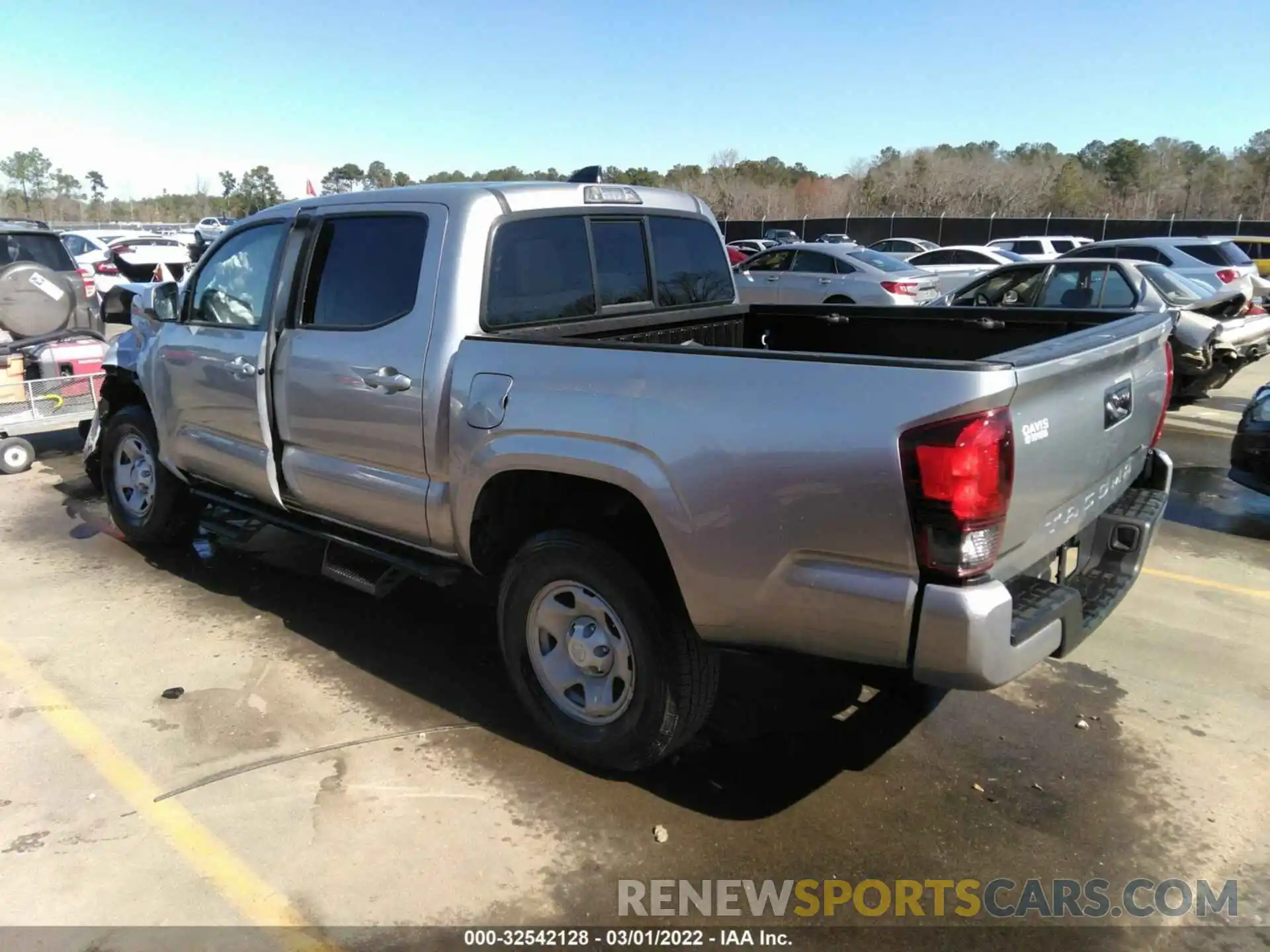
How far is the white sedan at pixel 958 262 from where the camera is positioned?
63.8ft

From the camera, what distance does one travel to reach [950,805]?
3.22m

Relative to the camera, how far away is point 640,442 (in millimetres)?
2910

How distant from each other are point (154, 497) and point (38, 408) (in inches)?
116

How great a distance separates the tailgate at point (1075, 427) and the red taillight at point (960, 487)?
0.23ft

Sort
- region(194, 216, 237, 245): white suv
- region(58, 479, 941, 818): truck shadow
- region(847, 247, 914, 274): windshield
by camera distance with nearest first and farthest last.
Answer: region(58, 479, 941, 818): truck shadow, region(847, 247, 914, 274): windshield, region(194, 216, 237, 245): white suv

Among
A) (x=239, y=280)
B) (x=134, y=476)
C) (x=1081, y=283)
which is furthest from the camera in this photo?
(x=1081, y=283)

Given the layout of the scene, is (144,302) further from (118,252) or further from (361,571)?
(118,252)

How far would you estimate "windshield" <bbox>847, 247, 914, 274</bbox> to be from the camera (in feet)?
51.1

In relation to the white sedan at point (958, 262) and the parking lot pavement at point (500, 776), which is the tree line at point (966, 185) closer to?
the white sedan at point (958, 262)

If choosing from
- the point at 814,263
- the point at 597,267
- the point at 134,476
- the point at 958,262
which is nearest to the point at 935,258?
the point at 958,262

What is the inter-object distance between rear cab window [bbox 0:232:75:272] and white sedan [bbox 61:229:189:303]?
10210 mm

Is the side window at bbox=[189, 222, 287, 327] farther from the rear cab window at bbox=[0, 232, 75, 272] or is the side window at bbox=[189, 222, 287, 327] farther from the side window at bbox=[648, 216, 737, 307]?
the rear cab window at bbox=[0, 232, 75, 272]

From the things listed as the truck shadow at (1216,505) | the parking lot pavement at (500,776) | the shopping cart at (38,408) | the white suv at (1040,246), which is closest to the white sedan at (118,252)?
the shopping cart at (38,408)

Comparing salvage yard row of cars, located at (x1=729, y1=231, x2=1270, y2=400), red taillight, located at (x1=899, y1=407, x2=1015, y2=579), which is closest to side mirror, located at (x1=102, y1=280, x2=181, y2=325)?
red taillight, located at (x1=899, y1=407, x2=1015, y2=579)
